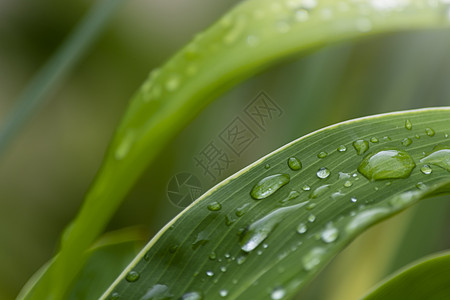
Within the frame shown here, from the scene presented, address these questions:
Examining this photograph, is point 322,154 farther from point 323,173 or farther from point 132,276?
point 132,276

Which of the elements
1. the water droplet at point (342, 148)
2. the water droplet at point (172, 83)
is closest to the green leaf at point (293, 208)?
the water droplet at point (342, 148)

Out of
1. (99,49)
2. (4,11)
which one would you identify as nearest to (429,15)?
(99,49)

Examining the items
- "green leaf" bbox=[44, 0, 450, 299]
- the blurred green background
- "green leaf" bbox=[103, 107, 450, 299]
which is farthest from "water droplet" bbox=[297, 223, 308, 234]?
the blurred green background

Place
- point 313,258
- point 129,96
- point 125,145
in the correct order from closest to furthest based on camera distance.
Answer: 1. point 313,258
2. point 125,145
3. point 129,96

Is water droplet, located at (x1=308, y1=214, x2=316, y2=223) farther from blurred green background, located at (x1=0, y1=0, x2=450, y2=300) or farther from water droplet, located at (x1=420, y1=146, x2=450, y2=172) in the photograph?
blurred green background, located at (x1=0, y1=0, x2=450, y2=300)

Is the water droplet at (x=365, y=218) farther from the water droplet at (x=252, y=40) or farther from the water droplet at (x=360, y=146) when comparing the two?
the water droplet at (x=252, y=40)

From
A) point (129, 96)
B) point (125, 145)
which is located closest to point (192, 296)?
point (125, 145)

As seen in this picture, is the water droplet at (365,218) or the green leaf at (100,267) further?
the green leaf at (100,267)
